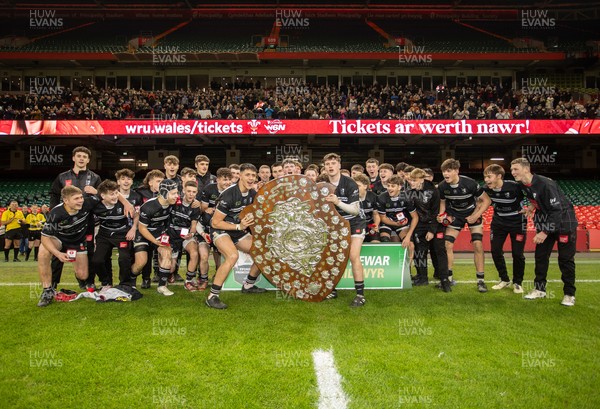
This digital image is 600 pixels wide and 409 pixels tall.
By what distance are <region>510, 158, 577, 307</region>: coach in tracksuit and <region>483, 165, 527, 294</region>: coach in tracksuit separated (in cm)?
40

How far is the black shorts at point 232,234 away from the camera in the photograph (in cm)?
626

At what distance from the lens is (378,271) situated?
744 centimetres

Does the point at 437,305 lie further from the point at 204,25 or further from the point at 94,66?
the point at 204,25

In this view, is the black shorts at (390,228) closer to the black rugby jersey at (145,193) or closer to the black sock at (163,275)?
the black sock at (163,275)

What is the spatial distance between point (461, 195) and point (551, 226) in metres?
1.55

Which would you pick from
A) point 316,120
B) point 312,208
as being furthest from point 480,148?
point 312,208

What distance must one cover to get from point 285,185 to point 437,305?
2.93 meters

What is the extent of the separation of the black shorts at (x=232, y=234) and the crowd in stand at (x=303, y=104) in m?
16.6

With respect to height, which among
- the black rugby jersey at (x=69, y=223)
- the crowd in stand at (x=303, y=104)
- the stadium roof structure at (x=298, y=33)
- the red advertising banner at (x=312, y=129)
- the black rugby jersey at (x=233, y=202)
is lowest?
the black rugby jersey at (x=69, y=223)

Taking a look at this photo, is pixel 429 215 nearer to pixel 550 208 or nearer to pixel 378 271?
pixel 378 271

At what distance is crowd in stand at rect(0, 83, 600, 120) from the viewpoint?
73.6 ft

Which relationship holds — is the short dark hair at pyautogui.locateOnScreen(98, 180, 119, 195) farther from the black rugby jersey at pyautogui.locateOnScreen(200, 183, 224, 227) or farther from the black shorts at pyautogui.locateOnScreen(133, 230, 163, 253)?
the black rugby jersey at pyautogui.locateOnScreen(200, 183, 224, 227)

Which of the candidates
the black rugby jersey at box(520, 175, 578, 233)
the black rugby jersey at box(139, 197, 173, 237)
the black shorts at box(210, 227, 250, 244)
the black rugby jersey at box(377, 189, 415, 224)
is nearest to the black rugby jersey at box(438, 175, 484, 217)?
the black rugby jersey at box(377, 189, 415, 224)

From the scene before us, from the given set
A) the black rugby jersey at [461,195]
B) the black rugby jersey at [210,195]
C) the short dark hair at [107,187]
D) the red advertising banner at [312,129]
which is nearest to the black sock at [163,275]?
the black rugby jersey at [210,195]
